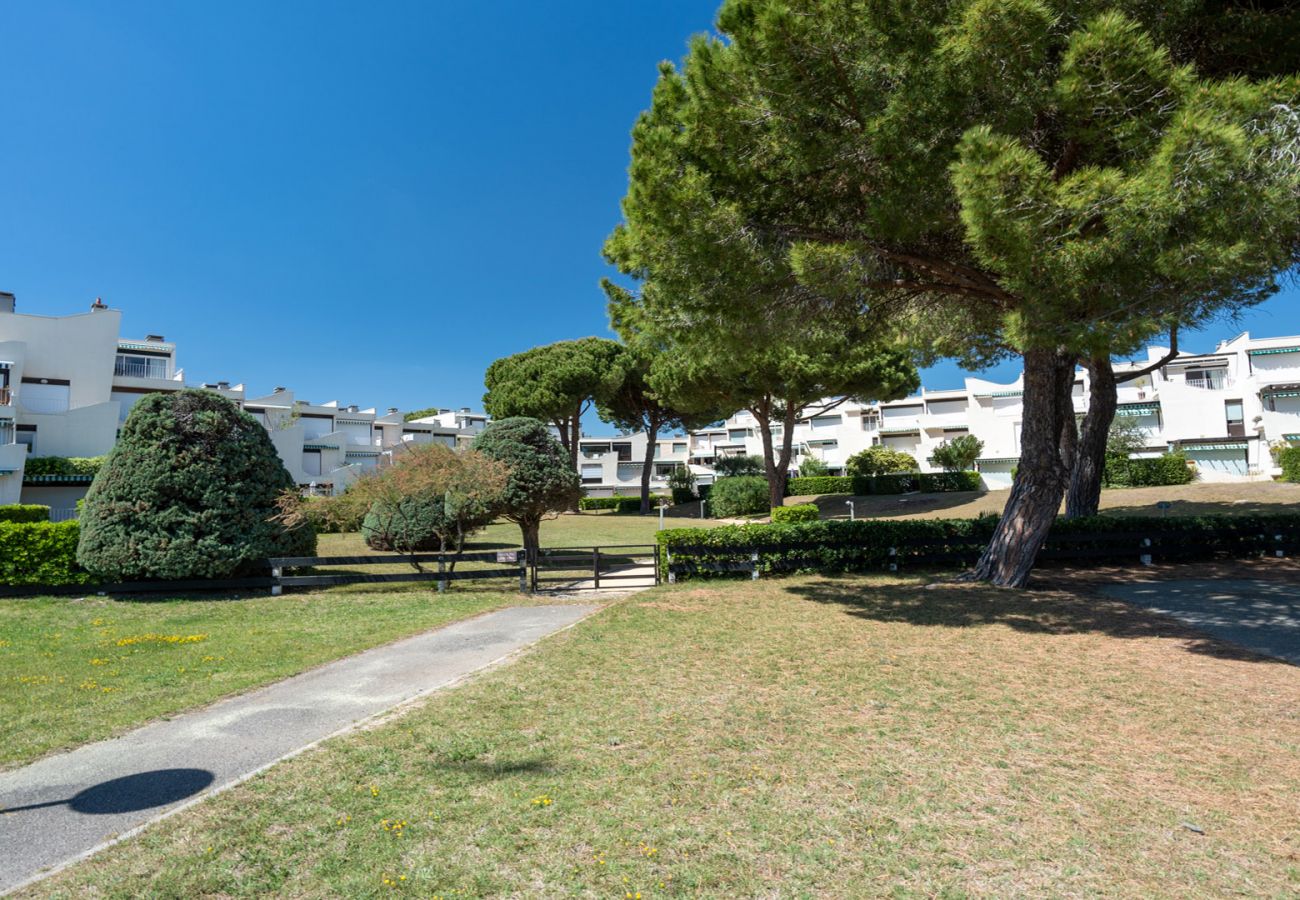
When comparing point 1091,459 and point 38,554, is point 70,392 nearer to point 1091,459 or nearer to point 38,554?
point 38,554

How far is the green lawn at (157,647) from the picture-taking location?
5.61m

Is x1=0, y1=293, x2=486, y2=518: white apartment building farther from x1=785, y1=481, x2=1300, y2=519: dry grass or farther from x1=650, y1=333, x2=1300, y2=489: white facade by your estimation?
x1=650, y1=333, x2=1300, y2=489: white facade

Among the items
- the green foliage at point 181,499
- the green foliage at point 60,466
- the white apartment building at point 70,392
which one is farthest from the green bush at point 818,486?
the green foliage at point 60,466

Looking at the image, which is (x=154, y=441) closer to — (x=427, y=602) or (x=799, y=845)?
(x=427, y=602)

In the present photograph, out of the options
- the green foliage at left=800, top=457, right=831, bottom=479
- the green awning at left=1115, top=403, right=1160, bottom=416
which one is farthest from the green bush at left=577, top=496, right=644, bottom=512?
the green awning at left=1115, top=403, right=1160, bottom=416

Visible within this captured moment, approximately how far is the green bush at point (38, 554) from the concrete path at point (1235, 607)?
18.5m

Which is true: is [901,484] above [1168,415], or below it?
below

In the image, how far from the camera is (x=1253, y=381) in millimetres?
40875

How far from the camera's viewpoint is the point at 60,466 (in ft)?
97.5

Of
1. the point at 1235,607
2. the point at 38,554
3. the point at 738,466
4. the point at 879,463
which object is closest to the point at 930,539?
the point at 1235,607

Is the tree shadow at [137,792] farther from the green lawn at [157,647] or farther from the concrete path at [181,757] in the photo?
the green lawn at [157,647]

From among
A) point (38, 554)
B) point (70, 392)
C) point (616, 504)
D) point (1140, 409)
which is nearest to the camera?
point (38, 554)

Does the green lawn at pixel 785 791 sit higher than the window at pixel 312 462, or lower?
lower

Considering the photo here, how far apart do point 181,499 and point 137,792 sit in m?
10.6
